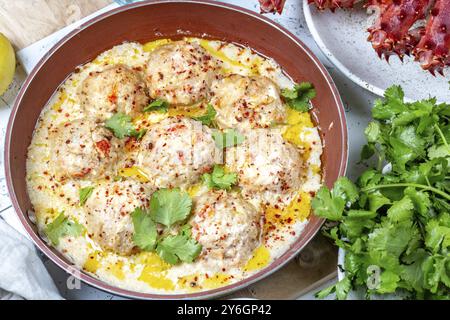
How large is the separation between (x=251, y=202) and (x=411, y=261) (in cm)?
57

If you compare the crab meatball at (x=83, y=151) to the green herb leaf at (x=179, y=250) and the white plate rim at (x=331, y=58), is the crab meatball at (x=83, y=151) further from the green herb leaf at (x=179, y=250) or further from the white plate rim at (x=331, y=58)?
the white plate rim at (x=331, y=58)

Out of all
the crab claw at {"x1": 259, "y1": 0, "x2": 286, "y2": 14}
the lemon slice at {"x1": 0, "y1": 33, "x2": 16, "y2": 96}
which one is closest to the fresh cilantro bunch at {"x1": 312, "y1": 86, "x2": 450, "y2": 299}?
the crab claw at {"x1": 259, "y1": 0, "x2": 286, "y2": 14}

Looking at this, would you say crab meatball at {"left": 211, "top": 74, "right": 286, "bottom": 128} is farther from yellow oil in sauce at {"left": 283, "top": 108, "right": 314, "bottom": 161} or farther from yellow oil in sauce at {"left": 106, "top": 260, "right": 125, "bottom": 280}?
yellow oil in sauce at {"left": 106, "top": 260, "right": 125, "bottom": 280}

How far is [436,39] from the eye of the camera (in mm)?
1855

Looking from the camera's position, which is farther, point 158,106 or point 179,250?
point 158,106

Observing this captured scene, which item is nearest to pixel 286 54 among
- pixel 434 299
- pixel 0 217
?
pixel 434 299

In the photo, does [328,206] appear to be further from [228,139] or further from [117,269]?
[117,269]

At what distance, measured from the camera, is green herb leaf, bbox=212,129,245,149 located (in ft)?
6.50

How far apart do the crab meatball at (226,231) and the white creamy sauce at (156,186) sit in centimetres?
2

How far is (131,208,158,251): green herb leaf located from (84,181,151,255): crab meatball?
0.08 ft

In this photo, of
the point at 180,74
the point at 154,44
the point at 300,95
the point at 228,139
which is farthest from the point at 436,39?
the point at 154,44

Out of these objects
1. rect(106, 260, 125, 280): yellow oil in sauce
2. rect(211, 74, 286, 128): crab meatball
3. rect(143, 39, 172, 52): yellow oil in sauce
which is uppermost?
rect(143, 39, 172, 52): yellow oil in sauce

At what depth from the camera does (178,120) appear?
6.46 feet

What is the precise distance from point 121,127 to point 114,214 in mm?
330
